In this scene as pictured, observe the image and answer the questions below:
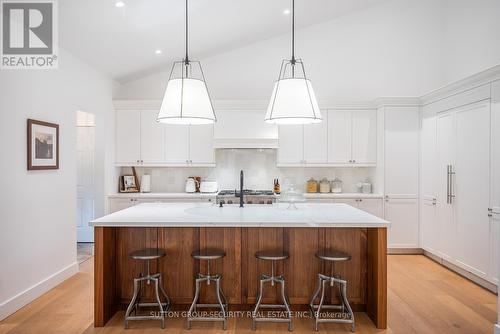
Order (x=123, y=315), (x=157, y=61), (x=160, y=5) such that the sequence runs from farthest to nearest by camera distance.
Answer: (x=157, y=61)
(x=160, y=5)
(x=123, y=315)

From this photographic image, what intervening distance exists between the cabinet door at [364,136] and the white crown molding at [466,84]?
2.75 ft

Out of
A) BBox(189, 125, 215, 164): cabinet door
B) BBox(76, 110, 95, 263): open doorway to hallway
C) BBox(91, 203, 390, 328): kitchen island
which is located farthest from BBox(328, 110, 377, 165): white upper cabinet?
BBox(76, 110, 95, 263): open doorway to hallway

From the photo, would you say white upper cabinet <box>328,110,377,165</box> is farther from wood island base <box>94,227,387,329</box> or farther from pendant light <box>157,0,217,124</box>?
pendant light <box>157,0,217,124</box>

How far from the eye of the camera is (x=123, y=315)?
341cm

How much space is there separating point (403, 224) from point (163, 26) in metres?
4.37

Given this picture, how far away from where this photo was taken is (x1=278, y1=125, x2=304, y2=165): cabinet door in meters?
5.93

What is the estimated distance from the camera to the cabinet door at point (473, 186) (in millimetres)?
4090

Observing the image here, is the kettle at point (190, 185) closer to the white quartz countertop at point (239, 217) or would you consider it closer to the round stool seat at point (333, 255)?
the white quartz countertop at point (239, 217)

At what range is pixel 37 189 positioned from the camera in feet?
12.8

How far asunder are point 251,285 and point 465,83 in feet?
11.0

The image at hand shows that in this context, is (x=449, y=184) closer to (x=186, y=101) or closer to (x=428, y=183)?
(x=428, y=183)

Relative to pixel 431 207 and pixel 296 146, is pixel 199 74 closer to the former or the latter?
pixel 296 146

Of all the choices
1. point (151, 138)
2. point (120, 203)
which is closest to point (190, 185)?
point (151, 138)

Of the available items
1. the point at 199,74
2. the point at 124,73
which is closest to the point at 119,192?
the point at 124,73
